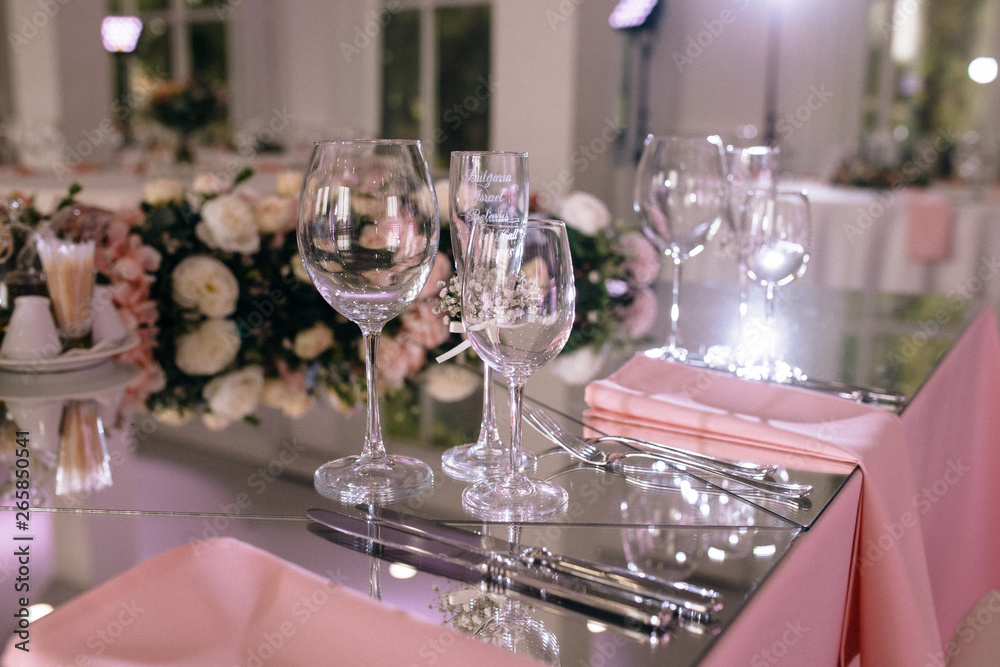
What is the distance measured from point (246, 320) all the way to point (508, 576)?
0.81m

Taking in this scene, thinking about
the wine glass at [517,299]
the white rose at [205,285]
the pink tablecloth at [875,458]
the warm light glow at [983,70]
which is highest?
the warm light glow at [983,70]

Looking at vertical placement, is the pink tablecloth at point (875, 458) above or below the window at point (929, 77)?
below

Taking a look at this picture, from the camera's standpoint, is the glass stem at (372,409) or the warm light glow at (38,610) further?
the glass stem at (372,409)

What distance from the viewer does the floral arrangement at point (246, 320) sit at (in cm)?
99

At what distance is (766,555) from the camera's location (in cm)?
60

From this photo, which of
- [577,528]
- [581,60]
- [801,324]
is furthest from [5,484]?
[581,60]

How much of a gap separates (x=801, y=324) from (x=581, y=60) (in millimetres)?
2653

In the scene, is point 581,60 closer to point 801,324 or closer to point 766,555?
point 801,324

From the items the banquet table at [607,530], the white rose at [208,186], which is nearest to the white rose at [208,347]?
the banquet table at [607,530]

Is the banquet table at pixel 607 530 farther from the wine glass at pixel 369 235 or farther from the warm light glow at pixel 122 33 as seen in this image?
the warm light glow at pixel 122 33

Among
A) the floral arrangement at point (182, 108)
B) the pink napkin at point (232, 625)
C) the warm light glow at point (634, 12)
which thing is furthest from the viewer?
the warm light glow at point (634, 12)

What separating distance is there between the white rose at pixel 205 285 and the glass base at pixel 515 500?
65cm

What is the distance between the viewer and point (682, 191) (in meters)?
1.15

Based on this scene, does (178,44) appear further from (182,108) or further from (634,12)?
(634,12)
